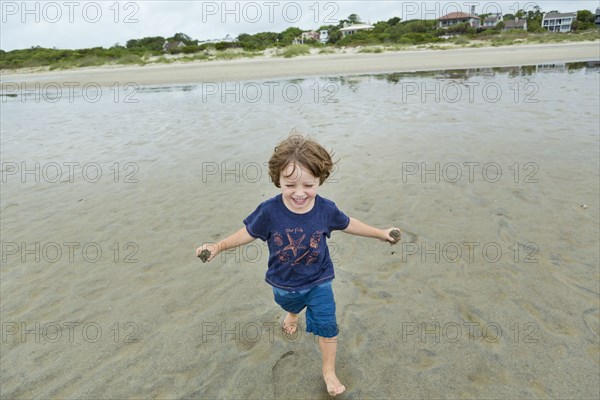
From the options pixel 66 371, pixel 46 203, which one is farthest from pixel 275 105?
pixel 66 371

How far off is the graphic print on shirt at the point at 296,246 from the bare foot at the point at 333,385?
85cm

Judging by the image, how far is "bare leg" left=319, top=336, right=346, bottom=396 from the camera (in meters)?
2.69

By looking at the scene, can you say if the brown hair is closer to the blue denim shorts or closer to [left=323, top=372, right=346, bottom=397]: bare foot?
the blue denim shorts

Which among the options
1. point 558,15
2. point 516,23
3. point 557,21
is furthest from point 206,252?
point 558,15

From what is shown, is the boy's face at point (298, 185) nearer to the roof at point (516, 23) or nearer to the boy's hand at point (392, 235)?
the boy's hand at point (392, 235)

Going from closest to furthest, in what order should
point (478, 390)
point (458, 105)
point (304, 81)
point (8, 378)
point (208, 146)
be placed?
point (478, 390)
point (8, 378)
point (208, 146)
point (458, 105)
point (304, 81)

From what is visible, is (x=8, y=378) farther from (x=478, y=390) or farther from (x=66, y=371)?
(x=478, y=390)

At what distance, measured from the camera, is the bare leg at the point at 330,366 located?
2.69 m

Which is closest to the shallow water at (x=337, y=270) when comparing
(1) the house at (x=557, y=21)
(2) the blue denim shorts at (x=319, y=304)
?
(2) the blue denim shorts at (x=319, y=304)

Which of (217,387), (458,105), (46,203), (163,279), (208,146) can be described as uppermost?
(458,105)

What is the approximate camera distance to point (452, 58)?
26.9 m

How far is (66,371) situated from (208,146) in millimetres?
6249

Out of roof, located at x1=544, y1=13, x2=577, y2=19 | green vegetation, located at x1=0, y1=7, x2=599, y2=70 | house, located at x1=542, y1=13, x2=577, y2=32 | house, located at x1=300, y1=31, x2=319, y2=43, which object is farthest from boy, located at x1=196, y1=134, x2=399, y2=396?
roof, located at x1=544, y1=13, x2=577, y2=19

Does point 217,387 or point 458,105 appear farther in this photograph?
point 458,105
